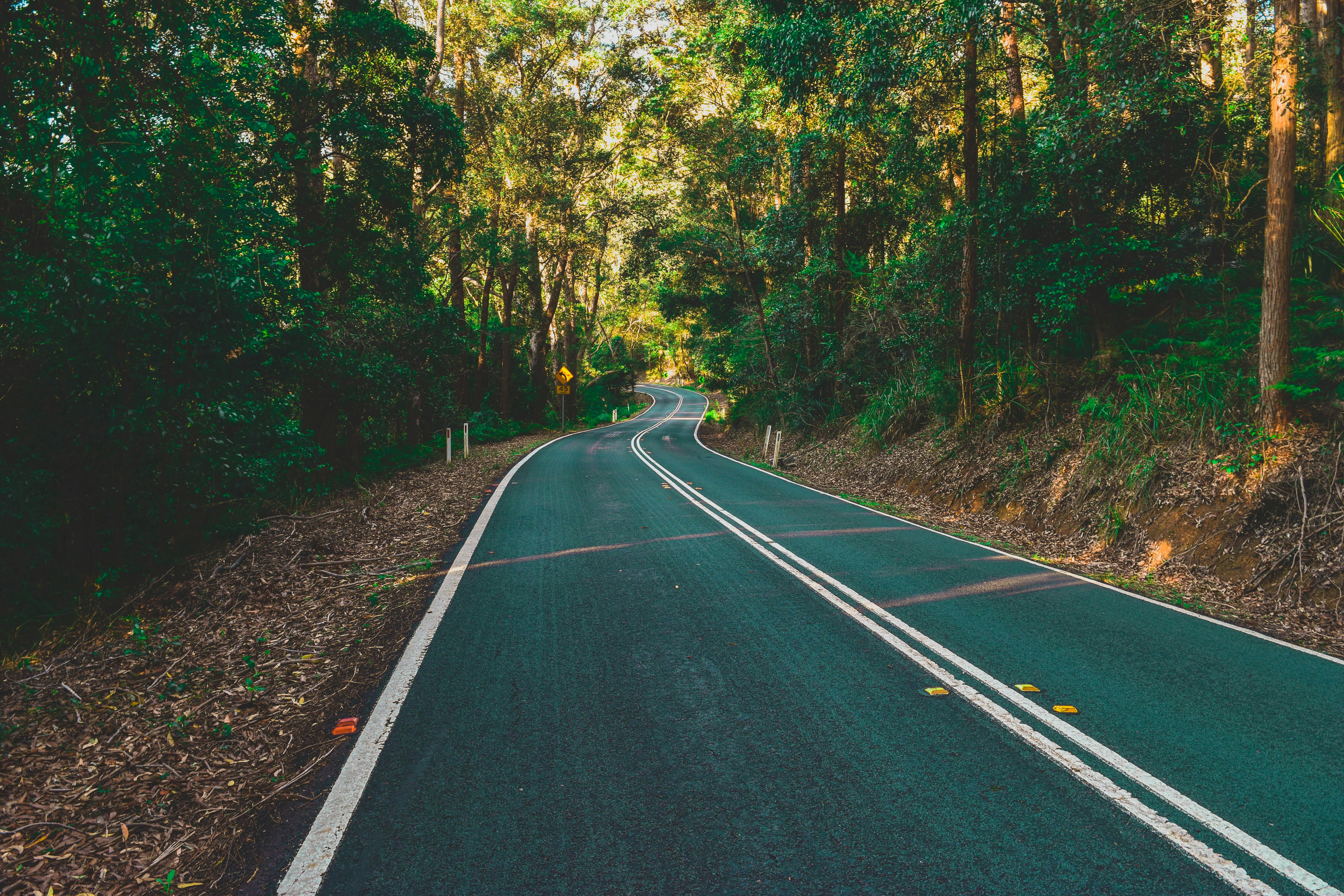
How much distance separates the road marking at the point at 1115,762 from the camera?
2.49 meters

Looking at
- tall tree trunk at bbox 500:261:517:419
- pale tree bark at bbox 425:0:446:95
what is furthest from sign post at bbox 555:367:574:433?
pale tree bark at bbox 425:0:446:95

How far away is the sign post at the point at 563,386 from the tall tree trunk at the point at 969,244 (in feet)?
74.6

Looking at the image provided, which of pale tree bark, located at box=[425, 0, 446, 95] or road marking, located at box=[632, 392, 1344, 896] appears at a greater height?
pale tree bark, located at box=[425, 0, 446, 95]

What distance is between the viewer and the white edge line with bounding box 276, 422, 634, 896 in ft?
8.41

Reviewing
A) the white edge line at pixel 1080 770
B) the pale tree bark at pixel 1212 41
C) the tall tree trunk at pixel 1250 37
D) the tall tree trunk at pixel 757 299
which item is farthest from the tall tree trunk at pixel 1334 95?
the tall tree trunk at pixel 757 299

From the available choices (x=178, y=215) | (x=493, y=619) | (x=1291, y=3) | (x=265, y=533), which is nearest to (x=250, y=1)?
(x=178, y=215)

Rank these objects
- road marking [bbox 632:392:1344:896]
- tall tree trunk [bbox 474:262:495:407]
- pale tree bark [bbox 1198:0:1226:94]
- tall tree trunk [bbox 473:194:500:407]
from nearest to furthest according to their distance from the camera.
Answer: road marking [bbox 632:392:1344:896]
pale tree bark [bbox 1198:0:1226:94]
tall tree trunk [bbox 473:194:500:407]
tall tree trunk [bbox 474:262:495:407]

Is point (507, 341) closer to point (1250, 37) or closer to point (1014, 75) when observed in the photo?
point (1014, 75)

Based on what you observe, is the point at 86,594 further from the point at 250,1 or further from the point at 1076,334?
the point at 1076,334

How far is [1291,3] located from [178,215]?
1107 centimetres

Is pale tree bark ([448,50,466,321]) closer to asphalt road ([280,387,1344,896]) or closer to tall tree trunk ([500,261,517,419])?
tall tree trunk ([500,261,517,419])

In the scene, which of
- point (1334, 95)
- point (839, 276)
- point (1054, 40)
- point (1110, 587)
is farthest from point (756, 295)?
point (1110, 587)

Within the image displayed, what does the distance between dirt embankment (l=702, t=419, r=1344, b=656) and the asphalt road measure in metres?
1.14

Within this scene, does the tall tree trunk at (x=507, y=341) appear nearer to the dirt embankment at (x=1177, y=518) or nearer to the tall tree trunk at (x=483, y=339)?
the tall tree trunk at (x=483, y=339)
